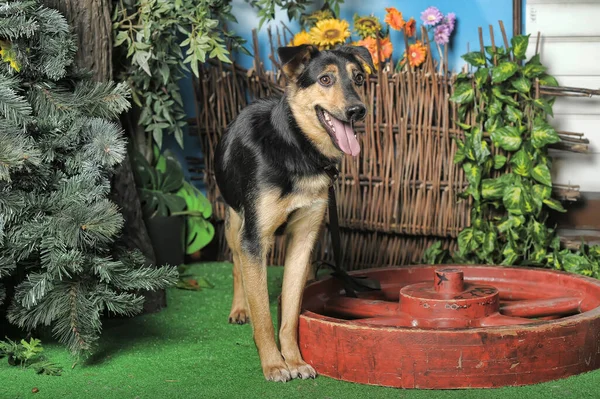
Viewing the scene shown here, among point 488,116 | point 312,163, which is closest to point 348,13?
point 488,116

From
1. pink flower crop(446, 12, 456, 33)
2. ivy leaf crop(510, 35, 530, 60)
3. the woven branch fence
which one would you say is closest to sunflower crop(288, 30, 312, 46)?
Answer: the woven branch fence

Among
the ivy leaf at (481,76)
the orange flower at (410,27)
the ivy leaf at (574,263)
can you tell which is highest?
the orange flower at (410,27)

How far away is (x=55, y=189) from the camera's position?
308cm

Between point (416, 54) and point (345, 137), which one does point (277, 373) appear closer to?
point (345, 137)

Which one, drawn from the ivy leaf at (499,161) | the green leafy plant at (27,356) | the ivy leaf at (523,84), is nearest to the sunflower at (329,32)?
the ivy leaf at (523,84)

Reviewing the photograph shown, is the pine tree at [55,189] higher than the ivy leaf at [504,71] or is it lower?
lower

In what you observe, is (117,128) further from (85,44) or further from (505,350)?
(505,350)

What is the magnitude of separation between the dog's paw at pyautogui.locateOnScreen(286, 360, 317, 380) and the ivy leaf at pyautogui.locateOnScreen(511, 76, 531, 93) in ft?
7.06

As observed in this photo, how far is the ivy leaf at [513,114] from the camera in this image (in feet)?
13.7

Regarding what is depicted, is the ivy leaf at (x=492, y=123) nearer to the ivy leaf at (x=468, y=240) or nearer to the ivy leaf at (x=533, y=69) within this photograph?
the ivy leaf at (x=533, y=69)

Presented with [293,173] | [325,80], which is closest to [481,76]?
[325,80]

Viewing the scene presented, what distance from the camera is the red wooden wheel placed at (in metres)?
2.60

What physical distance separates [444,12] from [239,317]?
230 centimetres

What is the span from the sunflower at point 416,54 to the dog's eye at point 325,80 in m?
1.53
